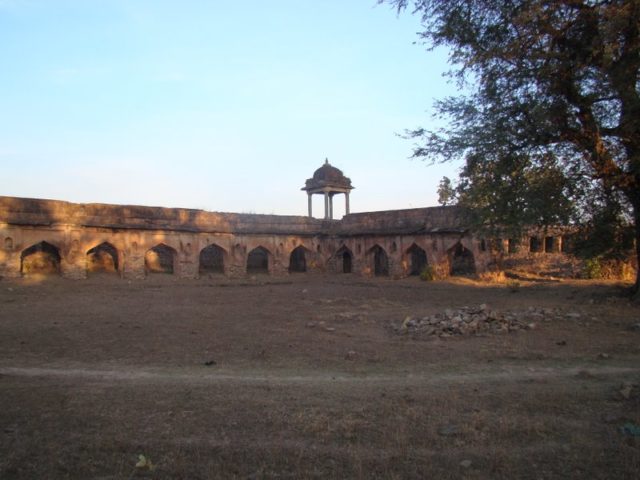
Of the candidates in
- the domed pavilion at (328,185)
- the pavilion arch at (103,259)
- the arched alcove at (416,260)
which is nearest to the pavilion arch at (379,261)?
the arched alcove at (416,260)

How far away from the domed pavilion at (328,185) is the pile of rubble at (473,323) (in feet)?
63.6

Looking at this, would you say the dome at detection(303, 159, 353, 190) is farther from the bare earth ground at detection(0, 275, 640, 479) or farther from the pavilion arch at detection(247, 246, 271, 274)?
the bare earth ground at detection(0, 275, 640, 479)

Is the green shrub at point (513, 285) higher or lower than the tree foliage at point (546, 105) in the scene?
lower

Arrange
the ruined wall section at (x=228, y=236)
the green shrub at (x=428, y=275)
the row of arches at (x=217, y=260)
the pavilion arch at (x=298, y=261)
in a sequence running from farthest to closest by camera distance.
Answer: the pavilion arch at (x=298, y=261) < the green shrub at (x=428, y=275) < the row of arches at (x=217, y=260) < the ruined wall section at (x=228, y=236)

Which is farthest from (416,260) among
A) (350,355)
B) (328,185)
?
(350,355)

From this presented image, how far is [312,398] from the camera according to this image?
5492 millimetres

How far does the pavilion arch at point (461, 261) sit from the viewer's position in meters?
21.8

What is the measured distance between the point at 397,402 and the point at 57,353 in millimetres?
5208

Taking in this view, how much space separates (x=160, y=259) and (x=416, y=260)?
1082cm

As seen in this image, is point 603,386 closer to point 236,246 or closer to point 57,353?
point 57,353

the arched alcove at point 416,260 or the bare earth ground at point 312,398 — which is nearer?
the bare earth ground at point 312,398

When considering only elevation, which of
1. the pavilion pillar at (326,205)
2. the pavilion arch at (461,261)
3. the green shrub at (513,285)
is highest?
the pavilion pillar at (326,205)

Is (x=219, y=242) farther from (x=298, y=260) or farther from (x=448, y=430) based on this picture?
(x=448, y=430)

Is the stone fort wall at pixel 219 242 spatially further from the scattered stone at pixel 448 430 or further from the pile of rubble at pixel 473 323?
the scattered stone at pixel 448 430
